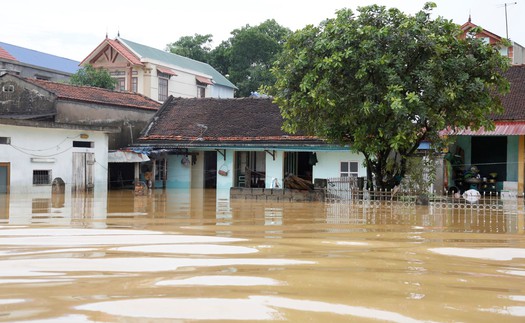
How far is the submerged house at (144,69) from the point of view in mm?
34344

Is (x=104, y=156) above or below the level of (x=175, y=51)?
below

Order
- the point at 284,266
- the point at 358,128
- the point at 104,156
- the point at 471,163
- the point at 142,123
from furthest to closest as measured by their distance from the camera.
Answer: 1. the point at 142,123
2. the point at 104,156
3. the point at 471,163
4. the point at 358,128
5. the point at 284,266

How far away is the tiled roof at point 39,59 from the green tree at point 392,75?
82.8ft

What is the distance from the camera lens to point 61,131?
78.1 ft

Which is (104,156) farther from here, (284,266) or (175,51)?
(175,51)

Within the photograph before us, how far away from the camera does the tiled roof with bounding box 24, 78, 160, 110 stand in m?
26.5

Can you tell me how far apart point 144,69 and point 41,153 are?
1247cm

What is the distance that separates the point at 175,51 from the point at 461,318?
45.0 m

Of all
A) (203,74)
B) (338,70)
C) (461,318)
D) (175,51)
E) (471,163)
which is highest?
(175,51)

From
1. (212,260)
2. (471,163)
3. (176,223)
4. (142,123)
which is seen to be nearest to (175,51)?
(142,123)

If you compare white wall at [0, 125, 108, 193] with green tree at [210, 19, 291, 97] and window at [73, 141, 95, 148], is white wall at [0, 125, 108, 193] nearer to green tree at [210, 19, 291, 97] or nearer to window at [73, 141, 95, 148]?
window at [73, 141, 95, 148]

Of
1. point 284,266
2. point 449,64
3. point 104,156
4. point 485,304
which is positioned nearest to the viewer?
point 485,304

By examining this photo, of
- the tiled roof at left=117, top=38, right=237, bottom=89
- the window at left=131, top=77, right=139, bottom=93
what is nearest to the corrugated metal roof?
the window at left=131, top=77, right=139, bottom=93

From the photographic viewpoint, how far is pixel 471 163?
877 inches
